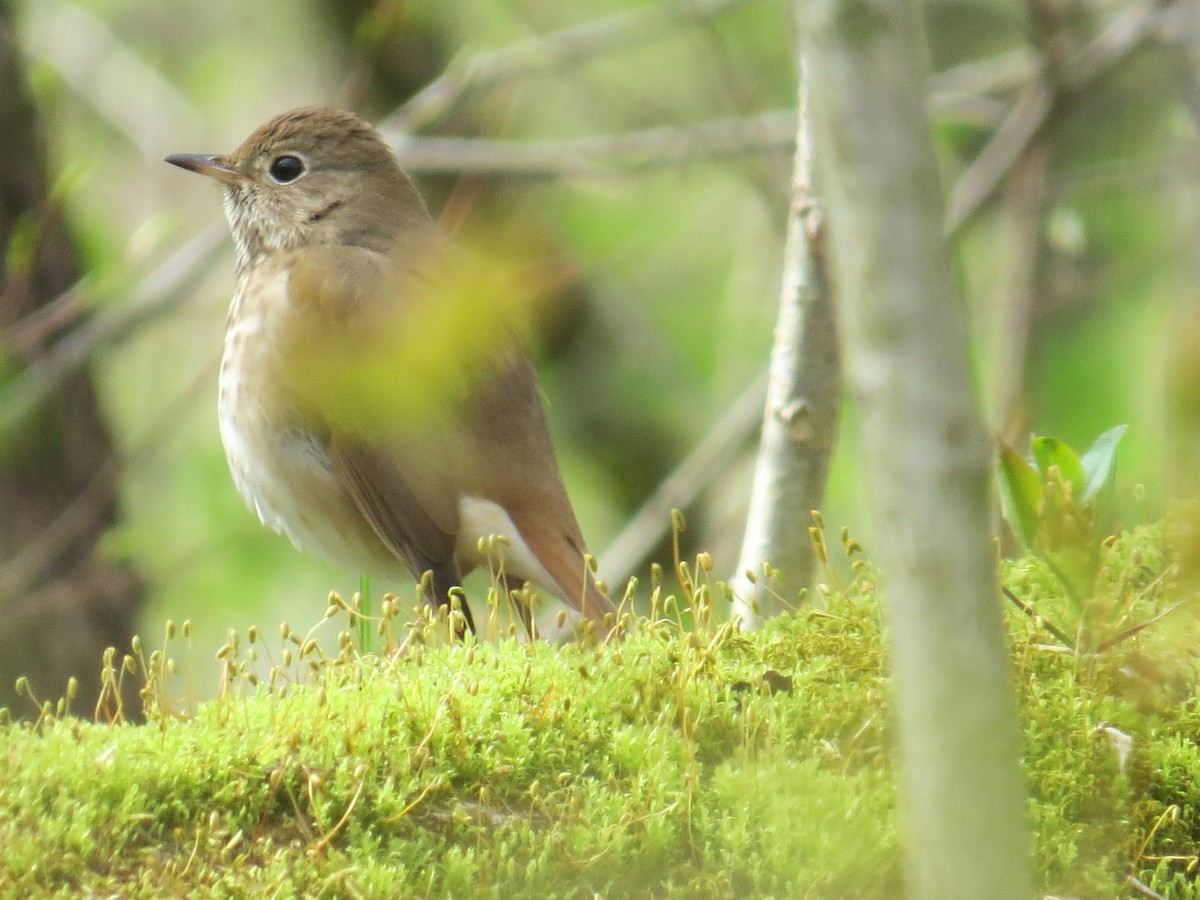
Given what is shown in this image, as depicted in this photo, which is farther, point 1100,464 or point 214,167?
point 214,167

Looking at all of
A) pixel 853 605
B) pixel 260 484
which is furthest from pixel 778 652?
pixel 260 484

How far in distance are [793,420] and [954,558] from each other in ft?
5.76

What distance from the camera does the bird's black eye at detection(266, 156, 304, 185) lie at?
4.51 m

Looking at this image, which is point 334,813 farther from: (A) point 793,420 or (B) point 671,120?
(B) point 671,120

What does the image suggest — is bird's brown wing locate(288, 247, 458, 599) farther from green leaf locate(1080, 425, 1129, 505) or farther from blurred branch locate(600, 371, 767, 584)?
green leaf locate(1080, 425, 1129, 505)

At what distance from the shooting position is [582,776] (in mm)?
2131

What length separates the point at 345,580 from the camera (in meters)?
7.41

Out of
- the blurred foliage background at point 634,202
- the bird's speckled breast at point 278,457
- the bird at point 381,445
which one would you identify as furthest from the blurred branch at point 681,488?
the bird's speckled breast at point 278,457

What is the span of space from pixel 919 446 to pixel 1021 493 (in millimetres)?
1367

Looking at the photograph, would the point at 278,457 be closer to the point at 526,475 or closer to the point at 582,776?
the point at 526,475

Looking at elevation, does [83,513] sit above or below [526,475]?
below

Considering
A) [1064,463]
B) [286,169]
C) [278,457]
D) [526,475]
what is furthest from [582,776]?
[286,169]

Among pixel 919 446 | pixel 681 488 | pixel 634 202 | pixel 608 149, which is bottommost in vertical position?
pixel 681 488

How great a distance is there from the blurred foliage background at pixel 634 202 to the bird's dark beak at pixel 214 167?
191mm
